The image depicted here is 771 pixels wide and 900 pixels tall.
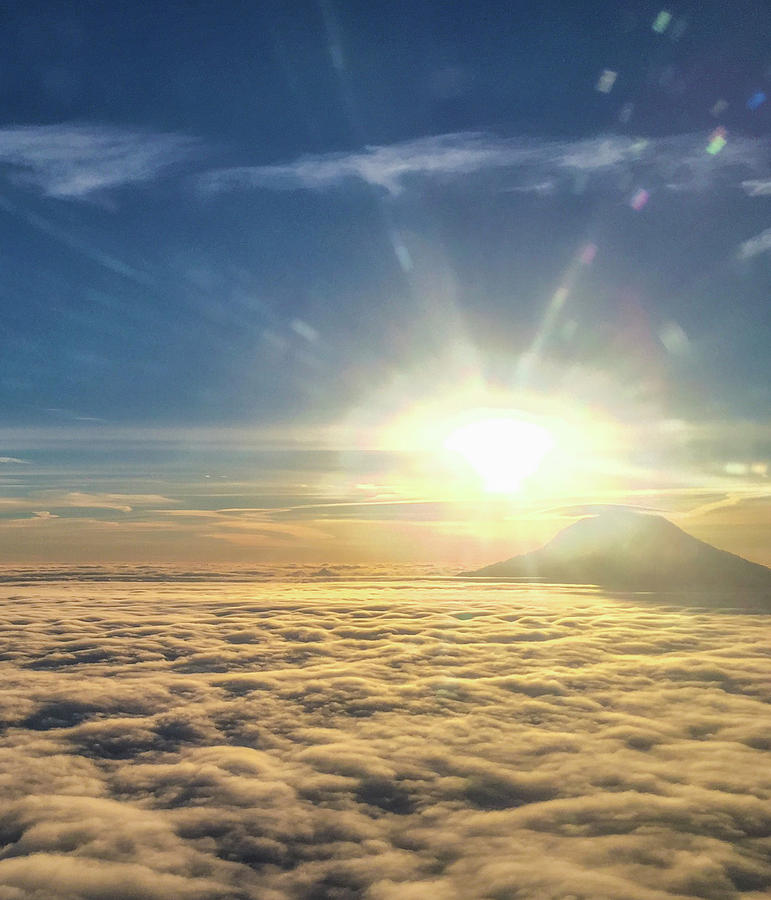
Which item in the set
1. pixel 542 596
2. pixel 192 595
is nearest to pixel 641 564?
pixel 542 596

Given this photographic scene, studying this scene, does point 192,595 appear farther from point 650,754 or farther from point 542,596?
point 650,754

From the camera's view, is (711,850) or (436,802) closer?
(711,850)

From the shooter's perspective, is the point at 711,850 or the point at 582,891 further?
the point at 711,850

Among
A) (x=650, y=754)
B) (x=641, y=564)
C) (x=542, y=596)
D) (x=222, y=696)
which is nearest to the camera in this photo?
(x=650, y=754)

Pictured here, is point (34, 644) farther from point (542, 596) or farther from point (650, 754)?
point (542, 596)

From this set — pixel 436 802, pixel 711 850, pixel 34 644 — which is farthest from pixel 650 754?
pixel 34 644

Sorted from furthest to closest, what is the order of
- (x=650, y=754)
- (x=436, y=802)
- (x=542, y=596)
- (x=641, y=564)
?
(x=641, y=564), (x=542, y=596), (x=650, y=754), (x=436, y=802)
